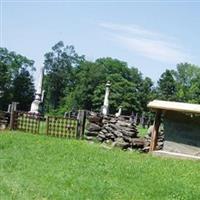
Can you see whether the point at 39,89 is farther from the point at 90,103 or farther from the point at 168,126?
the point at 90,103

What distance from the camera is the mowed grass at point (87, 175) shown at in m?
12.2

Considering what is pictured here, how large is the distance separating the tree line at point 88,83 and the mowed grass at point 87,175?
67676 millimetres

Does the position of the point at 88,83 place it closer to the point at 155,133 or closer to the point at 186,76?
the point at 186,76

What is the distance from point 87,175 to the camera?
14.0 m

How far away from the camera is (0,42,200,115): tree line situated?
91.8 meters

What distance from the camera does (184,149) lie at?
21766 mm

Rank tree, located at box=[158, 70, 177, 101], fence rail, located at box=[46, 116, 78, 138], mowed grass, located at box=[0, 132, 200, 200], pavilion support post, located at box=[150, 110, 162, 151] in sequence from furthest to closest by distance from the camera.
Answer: tree, located at box=[158, 70, 177, 101]
fence rail, located at box=[46, 116, 78, 138]
pavilion support post, located at box=[150, 110, 162, 151]
mowed grass, located at box=[0, 132, 200, 200]

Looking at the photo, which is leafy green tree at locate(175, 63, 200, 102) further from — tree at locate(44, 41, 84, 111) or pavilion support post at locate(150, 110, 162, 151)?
pavilion support post at locate(150, 110, 162, 151)

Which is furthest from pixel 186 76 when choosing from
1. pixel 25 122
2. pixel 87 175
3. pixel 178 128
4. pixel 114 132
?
pixel 87 175

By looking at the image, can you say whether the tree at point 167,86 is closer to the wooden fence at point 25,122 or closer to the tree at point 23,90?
Answer: the tree at point 23,90

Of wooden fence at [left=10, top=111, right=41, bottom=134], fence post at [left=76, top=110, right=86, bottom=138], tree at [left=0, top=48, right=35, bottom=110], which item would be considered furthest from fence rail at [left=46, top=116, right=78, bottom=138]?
tree at [left=0, top=48, right=35, bottom=110]

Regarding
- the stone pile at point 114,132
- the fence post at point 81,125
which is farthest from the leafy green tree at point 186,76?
the fence post at point 81,125

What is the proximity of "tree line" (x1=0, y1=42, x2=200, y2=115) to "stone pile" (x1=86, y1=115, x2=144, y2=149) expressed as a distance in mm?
59043

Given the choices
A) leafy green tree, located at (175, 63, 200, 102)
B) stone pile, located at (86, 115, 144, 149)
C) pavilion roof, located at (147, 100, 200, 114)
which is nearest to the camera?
pavilion roof, located at (147, 100, 200, 114)
